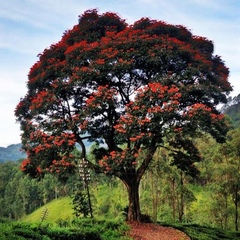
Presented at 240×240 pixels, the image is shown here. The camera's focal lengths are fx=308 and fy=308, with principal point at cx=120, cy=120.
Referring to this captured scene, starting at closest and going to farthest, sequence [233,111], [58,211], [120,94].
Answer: [120,94]
[58,211]
[233,111]

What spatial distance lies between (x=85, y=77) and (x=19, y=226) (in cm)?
748

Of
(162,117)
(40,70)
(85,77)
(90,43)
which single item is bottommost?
(162,117)

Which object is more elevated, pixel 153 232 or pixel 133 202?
pixel 133 202

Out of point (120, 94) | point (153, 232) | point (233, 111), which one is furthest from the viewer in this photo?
point (233, 111)

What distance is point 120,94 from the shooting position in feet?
52.7

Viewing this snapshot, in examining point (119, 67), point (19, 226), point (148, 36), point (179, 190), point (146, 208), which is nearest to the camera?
point (19, 226)

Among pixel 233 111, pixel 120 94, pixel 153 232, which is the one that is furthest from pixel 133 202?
pixel 233 111

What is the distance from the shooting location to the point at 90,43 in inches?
618

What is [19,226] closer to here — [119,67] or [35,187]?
[119,67]

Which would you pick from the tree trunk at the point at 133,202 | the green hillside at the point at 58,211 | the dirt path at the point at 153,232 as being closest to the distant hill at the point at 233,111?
the green hillside at the point at 58,211

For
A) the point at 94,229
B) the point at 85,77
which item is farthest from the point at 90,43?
the point at 94,229

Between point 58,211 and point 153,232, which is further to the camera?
point 58,211

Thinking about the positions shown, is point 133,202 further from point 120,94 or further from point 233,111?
point 233,111

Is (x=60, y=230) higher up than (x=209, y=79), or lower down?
lower down
